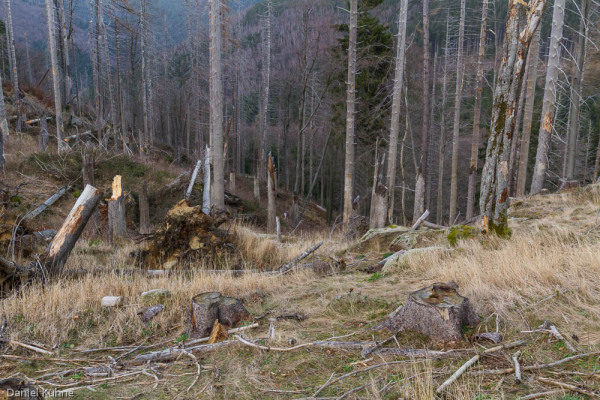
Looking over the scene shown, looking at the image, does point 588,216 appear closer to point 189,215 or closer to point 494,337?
point 494,337

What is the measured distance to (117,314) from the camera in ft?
14.0

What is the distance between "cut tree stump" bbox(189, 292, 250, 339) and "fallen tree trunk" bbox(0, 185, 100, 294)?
2.79 m

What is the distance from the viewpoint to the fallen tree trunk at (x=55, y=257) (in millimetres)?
4941

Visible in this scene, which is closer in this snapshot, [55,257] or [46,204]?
[55,257]

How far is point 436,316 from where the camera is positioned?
3125 mm

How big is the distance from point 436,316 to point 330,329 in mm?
1075

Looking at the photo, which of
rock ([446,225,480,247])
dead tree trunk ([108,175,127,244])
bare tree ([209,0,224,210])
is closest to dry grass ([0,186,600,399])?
rock ([446,225,480,247])

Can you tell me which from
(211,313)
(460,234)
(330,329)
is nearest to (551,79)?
(460,234)

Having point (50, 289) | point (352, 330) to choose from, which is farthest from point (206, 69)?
point (352, 330)

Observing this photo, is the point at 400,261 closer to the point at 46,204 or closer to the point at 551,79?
the point at 551,79

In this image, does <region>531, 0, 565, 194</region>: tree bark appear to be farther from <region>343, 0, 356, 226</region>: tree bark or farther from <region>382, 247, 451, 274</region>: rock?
<region>382, 247, 451, 274</region>: rock

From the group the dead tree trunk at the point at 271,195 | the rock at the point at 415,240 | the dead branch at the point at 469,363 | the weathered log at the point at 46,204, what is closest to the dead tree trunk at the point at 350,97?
the dead tree trunk at the point at 271,195

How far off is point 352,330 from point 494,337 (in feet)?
4.07

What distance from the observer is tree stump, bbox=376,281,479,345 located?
3.09m
